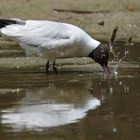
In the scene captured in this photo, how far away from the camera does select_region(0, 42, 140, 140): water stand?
6.00 metres

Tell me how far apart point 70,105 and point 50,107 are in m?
0.29

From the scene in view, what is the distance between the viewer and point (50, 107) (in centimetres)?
729

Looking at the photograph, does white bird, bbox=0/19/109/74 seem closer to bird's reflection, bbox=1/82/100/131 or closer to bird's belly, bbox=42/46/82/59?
bird's belly, bbox=42/46/82/59

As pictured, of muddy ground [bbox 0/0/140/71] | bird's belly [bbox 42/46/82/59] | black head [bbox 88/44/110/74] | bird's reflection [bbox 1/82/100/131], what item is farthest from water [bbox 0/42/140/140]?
muddy ground [bbox 0/0/140/71]

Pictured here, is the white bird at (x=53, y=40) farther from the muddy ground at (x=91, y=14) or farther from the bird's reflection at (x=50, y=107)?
the muddy ground at (x=91, y=14)

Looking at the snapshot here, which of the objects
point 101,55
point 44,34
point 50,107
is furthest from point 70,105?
point 101,55

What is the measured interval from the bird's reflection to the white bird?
4.93 ft

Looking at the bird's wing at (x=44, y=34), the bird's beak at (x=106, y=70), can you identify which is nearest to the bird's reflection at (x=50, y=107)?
the bird's beak at (x=106, y=70)

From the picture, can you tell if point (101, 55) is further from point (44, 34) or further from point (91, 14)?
point (91, 14)

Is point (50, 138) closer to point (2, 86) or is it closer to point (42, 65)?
point (2, 86)

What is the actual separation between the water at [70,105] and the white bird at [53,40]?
395 mm

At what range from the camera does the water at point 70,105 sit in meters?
6.00

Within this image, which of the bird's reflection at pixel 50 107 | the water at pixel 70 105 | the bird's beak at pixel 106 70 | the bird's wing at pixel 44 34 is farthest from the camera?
the bird's wing at pixel 44 34

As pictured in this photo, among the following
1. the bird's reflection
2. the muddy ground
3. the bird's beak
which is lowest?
the bird's reflection
